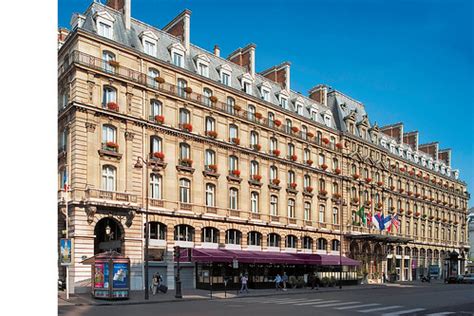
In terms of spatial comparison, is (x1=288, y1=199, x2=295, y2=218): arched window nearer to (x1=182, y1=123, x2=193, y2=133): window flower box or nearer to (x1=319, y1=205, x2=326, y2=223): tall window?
(x1=319, y1=205, x2=326, y2=223): tall window

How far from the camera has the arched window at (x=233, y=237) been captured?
44.9 meters

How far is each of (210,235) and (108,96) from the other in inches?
592

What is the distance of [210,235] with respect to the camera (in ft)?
143

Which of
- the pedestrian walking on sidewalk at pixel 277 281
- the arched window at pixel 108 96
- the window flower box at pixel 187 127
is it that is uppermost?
the arched window at pixel 108 96

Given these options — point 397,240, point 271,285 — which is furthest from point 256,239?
point 397,240

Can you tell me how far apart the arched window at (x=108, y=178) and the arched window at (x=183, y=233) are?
265 inches

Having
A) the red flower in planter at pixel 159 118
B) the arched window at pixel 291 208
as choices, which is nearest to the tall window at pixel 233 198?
the arched window at pixel 291 208

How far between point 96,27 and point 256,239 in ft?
79.9

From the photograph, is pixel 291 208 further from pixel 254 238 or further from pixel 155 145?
pixel 155 145

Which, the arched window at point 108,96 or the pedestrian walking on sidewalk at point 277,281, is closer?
the arched window at point 108,96

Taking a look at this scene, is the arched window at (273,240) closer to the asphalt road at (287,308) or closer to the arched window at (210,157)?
the arched window at (210,157)
